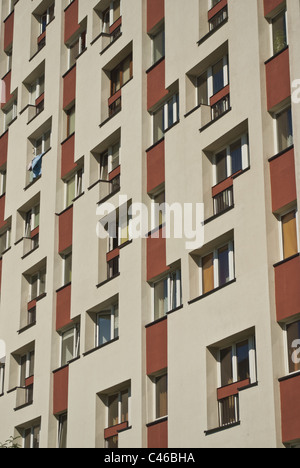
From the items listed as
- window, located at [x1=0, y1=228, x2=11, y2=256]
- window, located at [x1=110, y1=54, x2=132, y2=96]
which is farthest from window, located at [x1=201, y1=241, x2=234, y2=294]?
window, located at [x1=0, y1=228, x2=11, y2=256]

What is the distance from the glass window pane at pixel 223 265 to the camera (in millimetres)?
29211

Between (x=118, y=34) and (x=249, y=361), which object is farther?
(x=118, y=34)

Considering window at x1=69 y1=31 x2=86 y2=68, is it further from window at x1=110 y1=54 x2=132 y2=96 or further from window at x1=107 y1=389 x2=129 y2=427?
window at x1=107 y1=389 x2=129 y2=427

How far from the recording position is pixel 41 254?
3941cm

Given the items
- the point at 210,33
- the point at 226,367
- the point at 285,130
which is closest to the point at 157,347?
the point at 226,367

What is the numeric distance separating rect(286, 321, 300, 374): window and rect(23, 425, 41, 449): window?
535 inches

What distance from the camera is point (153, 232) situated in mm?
32469

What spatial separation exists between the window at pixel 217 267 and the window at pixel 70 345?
762 centimetres

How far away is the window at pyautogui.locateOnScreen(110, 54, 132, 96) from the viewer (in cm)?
3719

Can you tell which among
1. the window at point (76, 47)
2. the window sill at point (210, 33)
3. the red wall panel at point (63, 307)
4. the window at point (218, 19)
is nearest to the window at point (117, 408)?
the red wall panel at point (63, 307)

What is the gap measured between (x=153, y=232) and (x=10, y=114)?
16.7m
